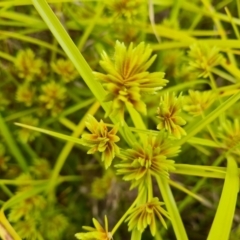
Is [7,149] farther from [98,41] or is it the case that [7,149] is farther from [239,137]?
[239,137]

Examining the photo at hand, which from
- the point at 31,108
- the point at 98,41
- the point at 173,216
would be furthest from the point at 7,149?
the point at 173,216

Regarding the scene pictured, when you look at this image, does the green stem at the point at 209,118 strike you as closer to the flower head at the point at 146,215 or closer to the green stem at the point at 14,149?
the flower head at the point at 146,215

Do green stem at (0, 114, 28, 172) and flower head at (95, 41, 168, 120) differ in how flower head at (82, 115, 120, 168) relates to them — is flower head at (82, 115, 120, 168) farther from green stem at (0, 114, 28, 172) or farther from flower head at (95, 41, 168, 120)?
green stem at (0, 114, 28, 172)

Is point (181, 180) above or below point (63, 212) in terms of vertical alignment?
above

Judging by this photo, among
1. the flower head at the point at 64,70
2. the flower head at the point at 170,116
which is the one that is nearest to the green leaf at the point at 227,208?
the flower head at the point at 170,116

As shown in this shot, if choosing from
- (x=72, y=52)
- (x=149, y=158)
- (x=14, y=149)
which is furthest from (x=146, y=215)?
(x=14, y=149)

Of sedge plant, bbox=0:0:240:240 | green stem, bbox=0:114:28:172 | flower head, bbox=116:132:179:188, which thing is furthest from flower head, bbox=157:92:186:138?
green stem, bbox=0:114:28:172
